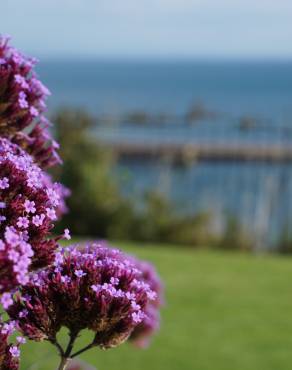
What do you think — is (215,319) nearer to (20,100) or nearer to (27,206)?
(20,100)

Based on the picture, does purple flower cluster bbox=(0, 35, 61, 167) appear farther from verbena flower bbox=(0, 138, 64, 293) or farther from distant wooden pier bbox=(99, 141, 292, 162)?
distant wooden pier bbox=(99, 141, 292, 162)

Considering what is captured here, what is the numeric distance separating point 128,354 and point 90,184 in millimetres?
11511

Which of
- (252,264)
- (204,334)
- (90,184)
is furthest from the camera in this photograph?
(90,184)

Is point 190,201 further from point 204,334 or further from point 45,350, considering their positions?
point 45,350

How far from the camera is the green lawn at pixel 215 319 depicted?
12.2 m

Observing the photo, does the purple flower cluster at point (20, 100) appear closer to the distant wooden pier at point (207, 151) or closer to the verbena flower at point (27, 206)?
the verbena flower at point (27, 206)

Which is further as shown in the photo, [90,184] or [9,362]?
[90,184]

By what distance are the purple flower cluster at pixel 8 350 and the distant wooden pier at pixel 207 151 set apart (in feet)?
140

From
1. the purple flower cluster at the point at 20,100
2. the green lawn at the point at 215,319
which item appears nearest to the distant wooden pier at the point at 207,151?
the green lawn at the point at 215,319

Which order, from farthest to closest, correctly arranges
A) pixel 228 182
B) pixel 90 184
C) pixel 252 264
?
pixel 228 182 < pixel 90 184 < pixel 252 264

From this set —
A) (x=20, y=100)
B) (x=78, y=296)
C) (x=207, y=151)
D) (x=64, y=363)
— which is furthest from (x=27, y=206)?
(x=207, y=151)

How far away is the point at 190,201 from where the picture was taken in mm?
24859

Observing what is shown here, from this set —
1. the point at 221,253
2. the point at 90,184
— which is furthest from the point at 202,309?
the point at 90,184

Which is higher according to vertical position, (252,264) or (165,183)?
(165,183)
